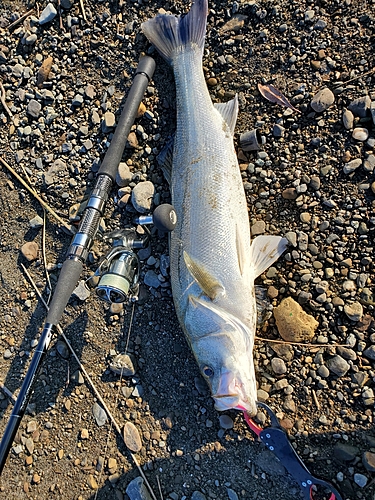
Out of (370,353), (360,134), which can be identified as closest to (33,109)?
(360,134)

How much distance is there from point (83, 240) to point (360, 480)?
2.99m

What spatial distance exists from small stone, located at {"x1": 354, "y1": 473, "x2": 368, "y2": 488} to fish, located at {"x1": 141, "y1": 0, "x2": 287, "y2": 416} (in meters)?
0.94

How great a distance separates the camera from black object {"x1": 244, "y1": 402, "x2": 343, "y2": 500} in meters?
3.05

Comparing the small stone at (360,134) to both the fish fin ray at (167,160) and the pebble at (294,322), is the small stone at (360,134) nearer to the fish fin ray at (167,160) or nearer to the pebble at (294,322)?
the pebble at (294,322)

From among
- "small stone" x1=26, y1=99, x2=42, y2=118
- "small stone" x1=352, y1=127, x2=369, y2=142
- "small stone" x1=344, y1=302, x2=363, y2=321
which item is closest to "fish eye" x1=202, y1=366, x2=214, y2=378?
"small stone" x1=344, y1=302, x2=363, y2=321

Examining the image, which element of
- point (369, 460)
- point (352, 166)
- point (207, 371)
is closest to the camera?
point (369, 460)

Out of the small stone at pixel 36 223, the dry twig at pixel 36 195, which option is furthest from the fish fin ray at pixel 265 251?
the small stone at pixel 36 223

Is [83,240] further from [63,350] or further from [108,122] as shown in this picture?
[108,122]

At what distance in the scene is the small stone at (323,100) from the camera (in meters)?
3.72

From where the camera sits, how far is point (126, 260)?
3.48m

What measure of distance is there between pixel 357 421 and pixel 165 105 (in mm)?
3476

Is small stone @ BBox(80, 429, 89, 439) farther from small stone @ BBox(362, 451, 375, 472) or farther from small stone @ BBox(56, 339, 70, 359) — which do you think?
small stone @ BBox(362, 451, 375, 472)

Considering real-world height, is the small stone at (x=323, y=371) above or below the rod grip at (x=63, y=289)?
below

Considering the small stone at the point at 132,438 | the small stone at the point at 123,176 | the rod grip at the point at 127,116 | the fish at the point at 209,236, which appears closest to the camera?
the fish at the point at 209,236
